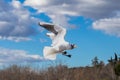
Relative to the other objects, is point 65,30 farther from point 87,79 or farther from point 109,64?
point 109,64

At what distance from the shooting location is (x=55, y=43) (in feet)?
30.7

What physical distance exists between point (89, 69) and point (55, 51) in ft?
32.6

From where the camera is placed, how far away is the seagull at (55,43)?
8.77 meters

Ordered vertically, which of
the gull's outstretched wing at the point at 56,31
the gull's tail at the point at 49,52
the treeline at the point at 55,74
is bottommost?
the gull's tail at the point at 49,52

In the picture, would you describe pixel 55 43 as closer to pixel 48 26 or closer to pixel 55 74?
pixel 48 26

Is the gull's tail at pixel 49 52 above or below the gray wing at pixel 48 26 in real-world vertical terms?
below

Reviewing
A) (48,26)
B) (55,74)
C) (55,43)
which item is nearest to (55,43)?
(55,43)

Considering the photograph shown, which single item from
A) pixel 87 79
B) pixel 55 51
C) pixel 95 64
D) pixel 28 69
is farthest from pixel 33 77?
pixel 55 51

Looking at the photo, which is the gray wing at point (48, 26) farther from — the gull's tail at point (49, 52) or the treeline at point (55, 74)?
the treeline at point (55, 74)

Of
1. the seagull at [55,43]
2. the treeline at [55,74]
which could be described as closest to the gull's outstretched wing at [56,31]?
the seagull at [55,43]

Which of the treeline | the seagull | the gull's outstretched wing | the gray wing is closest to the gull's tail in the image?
the seagull

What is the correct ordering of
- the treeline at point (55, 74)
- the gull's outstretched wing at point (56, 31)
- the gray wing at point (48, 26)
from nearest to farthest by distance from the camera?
the gray wing at point (48, 26) → the gull's outstretched wing at point (56, 31) → the treeline at point (55, 74)

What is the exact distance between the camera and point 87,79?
54.4ft

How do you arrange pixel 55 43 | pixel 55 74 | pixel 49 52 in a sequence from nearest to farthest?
pixel 49 52 < pixel 55 43 < pixel 55 74
